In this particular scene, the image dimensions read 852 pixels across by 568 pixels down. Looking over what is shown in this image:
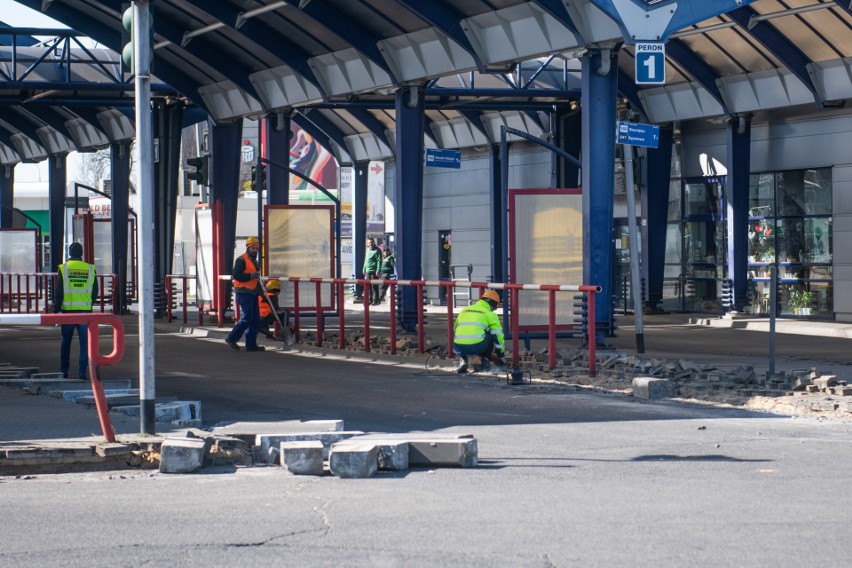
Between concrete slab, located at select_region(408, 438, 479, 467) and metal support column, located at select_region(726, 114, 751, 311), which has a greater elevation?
metal support column, located at select_region(726, 114, 751, 311)

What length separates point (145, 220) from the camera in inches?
436

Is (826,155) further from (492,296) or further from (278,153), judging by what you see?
(492,296)

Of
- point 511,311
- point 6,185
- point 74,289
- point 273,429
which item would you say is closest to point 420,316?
point 511,311

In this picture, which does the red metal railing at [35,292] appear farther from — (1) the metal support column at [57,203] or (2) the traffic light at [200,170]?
(2) the traffic light at [200,170]

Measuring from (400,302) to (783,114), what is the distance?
35.3 feet

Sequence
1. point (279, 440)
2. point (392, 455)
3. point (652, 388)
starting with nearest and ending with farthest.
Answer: point (392, 455) < point (279, 440) < point (652, 388)

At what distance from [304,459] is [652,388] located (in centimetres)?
597

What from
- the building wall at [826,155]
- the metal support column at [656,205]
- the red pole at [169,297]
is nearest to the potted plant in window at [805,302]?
the building wall at [826,155]

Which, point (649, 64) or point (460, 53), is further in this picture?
point (460, 53)

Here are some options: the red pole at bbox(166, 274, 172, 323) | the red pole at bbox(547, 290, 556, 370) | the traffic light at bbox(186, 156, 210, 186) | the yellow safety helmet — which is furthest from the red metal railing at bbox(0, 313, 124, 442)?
the red pole at bbox(166, 274, 172, 323)

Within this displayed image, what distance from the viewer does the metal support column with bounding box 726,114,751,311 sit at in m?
31.0

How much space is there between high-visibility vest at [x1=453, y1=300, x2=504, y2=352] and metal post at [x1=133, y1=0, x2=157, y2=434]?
6.50 m

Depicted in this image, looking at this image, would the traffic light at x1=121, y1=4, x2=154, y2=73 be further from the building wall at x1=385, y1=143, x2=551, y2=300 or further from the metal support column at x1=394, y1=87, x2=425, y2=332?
the building wall at x1=385, y1=143, x2=551, y2=300

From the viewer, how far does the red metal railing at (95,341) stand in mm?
10789
